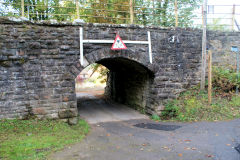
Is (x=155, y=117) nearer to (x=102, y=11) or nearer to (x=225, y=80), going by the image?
(x=225, y=80)

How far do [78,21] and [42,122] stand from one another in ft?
12.3

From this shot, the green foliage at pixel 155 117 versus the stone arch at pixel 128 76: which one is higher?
the stone arch at pixel 128 76

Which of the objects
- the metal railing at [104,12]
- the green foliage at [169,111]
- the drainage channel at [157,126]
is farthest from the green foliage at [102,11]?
the drainage channel at [157,126]

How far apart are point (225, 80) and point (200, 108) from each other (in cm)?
222

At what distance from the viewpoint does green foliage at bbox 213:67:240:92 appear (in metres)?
8.98

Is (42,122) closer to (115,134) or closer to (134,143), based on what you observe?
(115,134)

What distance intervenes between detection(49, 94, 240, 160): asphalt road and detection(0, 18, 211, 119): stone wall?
1667 millimetres

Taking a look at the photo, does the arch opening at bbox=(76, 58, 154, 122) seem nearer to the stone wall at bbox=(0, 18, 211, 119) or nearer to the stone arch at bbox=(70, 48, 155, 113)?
the stone arch at bbox=(70, 48, 155, 113)

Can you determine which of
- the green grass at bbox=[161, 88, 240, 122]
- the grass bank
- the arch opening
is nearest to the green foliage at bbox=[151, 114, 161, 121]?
the grass bank

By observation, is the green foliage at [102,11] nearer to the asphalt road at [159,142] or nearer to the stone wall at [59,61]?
the stone wall at [59,61]

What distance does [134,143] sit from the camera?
18.1 ft

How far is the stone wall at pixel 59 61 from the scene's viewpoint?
21.4 feet

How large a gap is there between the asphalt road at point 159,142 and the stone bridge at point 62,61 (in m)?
1.64

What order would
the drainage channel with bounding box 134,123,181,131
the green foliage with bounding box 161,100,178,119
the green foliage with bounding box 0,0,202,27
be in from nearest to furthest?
the drainage channel with bounding box 134,123,181,131 < the green foliage with bounding box 161,100,178,119 < the green foliage with bounding box 0,0,202,27
